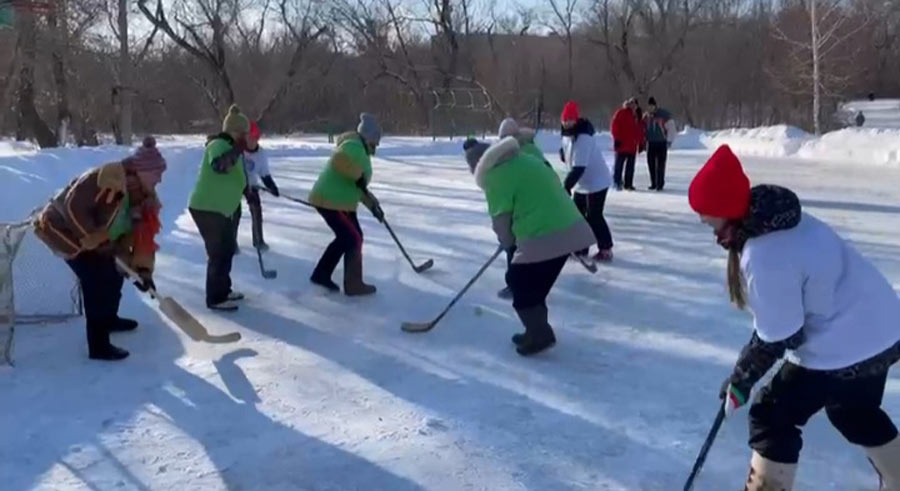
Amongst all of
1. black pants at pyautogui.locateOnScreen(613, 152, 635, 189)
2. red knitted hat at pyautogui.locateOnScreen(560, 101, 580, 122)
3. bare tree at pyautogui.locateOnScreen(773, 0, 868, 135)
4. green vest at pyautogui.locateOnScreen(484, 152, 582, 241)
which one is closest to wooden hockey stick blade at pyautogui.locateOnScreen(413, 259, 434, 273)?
red knitted hat at pyautogui.locateOnScreen(560, 101, 580, 122)

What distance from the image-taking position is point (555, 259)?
5.08m

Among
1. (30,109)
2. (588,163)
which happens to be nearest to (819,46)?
(30,109)

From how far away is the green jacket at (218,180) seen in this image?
617 centimetres

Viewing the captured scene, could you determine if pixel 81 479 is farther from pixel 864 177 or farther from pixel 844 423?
pixel 864 177

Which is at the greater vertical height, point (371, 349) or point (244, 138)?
point (244, 138)

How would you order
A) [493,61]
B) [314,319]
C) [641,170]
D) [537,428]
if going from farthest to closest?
[493,61], [641,170], [314,319], [537,428]

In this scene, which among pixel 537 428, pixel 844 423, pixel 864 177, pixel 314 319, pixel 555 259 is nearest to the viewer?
pixel 844 423

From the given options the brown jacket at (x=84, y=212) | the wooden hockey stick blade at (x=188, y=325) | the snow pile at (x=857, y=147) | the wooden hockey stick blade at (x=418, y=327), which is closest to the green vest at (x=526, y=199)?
the wooden hockey stick blade at (x=418, y=327)

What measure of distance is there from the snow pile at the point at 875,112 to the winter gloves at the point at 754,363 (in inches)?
1176

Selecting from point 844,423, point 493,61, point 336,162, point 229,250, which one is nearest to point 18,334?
point 229,250

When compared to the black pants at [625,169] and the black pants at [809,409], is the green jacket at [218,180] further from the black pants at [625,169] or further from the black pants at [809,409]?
the black pants at [625,169]

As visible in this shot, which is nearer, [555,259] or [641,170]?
[555,259]

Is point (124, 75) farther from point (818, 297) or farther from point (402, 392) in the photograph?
point (818, 297)

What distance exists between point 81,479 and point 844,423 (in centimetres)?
265
